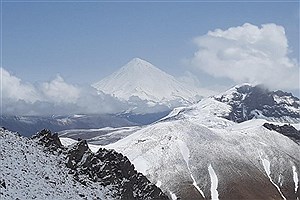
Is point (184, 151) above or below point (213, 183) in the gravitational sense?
above

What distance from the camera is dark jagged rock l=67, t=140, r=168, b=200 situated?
53.2 meters

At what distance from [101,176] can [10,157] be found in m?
12.6

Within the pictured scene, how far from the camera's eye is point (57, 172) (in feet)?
160

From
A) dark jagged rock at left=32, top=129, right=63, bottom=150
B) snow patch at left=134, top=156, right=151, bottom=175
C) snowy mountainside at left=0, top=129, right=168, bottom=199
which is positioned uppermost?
snow patch at left=134, top=156, right=151, bottom=175

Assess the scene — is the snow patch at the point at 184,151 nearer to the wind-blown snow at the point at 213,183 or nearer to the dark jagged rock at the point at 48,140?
the wind-blown snow at the point at 213,183

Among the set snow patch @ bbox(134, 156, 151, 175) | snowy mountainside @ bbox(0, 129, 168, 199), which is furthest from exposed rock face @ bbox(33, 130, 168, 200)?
snow patch @ bbox(134, 156, 151, 175)

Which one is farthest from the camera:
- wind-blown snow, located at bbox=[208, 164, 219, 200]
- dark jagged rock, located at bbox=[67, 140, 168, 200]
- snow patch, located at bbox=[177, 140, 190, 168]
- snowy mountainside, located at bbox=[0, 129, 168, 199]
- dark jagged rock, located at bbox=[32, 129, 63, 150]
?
snow patch, located at bbox=[177, 140, 190, 168]

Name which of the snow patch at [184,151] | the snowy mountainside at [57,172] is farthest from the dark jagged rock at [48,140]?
the snow patch at [184,151]

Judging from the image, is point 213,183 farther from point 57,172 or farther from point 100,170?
point 57,172

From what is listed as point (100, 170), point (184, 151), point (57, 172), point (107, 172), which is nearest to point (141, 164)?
point (184, 151)

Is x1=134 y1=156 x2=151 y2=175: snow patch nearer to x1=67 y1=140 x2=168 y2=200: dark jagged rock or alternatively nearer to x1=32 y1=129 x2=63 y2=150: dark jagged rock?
x1=67 y1=140 x2=168 y2=200: dark jagged rock

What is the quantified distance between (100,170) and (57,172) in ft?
30.1

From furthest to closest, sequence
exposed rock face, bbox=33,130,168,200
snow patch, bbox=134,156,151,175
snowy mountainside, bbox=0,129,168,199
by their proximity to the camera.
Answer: snow patch, bbox=134,156,151,175 < exposed rock face, bbox=33,130,168,200 < snowy mountainside, bbox=0,129,168,199

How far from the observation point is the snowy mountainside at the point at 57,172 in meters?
41.6
